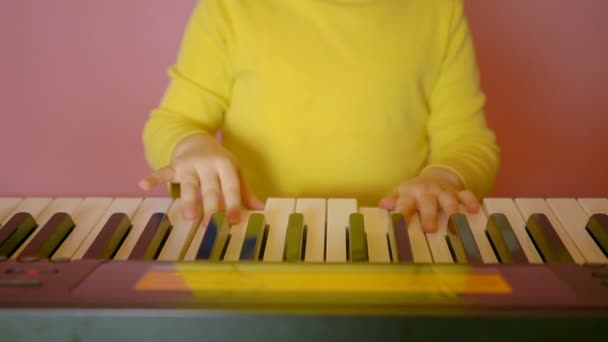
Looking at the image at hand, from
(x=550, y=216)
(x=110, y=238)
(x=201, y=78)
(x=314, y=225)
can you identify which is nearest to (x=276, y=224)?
(x=314, y=225)

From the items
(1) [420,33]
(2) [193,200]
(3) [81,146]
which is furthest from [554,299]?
(3) [81,146]

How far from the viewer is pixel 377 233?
0.64 meters

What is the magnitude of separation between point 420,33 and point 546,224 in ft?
1.41

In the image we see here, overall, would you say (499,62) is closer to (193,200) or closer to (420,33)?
(420,33)

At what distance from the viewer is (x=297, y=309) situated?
46 cm

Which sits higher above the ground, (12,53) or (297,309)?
(297,309)

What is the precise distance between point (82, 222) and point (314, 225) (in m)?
0.22

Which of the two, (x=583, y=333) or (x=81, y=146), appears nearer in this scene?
(x=583, y=333)

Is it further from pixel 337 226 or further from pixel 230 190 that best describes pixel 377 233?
pixel 230 190

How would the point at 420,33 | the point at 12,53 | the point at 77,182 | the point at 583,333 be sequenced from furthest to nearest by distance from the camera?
the point at 77,182
the point at 12,53
the point at 420,33
the point at 583,333

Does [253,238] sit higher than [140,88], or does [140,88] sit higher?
[253,238]

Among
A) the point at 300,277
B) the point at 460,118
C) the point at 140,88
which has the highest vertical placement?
the point at 300,277

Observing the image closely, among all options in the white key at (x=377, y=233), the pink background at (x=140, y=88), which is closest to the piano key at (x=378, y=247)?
the white key at (x=377, y=233)

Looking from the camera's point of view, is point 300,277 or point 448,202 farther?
point 448,202
